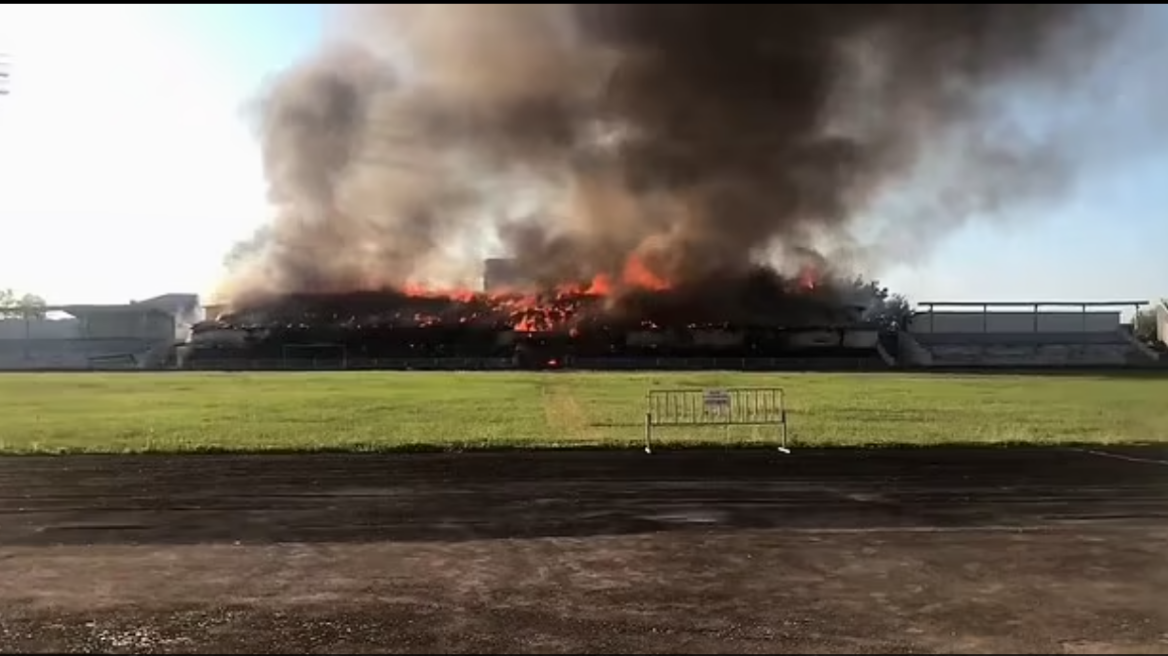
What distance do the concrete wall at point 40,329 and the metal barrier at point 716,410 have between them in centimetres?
7952

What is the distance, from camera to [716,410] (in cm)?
2703

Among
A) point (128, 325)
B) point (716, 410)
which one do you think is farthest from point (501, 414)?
point (128, 325)

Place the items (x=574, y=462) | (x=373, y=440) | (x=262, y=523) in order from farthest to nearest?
(x=373, y=440) < (x=574, y=462) < (x=262, y=523)

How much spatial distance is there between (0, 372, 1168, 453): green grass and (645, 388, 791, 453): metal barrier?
0.55 m

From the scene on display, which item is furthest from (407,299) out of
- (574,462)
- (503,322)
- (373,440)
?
(574,462)

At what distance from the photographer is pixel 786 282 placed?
52969 mm

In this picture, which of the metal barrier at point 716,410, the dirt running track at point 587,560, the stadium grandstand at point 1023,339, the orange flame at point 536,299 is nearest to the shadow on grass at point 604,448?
the metal barrier at point 716,410

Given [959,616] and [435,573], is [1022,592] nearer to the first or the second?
[959,616]

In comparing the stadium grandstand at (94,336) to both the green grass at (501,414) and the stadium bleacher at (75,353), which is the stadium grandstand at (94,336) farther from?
the green grass at (501,414)

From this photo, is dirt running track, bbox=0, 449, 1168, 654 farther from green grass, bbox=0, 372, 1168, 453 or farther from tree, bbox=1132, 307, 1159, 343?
tree, bbox=1132, 307, 1159, 343

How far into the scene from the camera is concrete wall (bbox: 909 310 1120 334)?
329 feet

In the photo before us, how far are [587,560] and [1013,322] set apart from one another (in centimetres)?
10205

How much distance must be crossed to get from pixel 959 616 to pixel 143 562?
25.8 feet

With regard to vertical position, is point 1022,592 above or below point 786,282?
below
